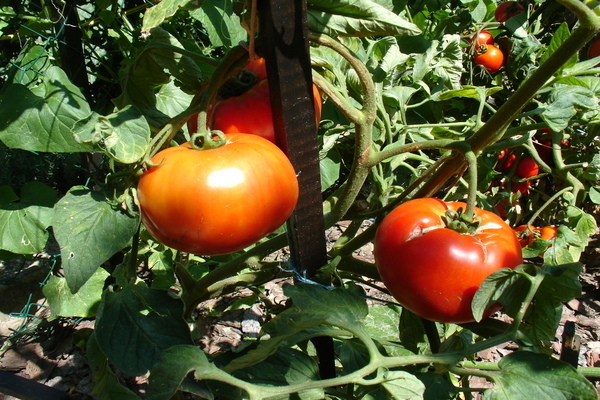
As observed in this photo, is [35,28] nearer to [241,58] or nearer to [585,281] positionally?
[241,58]

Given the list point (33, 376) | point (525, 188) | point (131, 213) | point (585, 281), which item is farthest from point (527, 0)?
point (33, 376)

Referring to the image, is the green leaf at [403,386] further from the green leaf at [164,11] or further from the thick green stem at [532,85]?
the green leaf at [164,11]

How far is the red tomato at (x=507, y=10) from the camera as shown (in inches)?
77.8

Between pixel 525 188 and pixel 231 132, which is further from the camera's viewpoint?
pixel 525 188

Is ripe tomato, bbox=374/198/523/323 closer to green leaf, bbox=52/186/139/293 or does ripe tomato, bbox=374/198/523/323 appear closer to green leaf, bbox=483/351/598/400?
green leaf, bbox=483/351/598/400

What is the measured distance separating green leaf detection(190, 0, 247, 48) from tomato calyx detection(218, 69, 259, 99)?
56 centimetres

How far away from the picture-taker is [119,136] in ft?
2.01

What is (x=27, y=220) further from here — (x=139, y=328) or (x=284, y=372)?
(x=284, y=372)

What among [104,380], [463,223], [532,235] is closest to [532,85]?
[463,223]

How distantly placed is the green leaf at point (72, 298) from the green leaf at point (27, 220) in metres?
0.09

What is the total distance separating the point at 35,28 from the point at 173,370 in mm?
1095

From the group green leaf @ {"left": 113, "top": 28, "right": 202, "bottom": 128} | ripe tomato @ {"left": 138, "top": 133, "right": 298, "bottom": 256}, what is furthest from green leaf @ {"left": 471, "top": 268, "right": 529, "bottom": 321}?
green leaf @ {"left": 113, "top": 28, "right": 202, "bottom": 128}

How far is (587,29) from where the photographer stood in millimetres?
548

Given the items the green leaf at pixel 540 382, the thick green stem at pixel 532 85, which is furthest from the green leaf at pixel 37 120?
the green leaf at pixel 540 382
